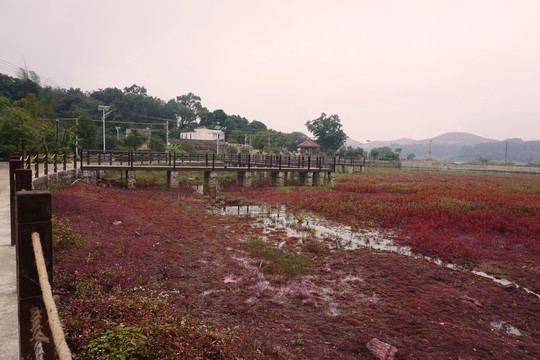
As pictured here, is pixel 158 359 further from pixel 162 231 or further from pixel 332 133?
pixel 332 133

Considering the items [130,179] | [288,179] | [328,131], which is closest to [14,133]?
[130,179]

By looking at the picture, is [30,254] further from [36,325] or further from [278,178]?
[278,178]

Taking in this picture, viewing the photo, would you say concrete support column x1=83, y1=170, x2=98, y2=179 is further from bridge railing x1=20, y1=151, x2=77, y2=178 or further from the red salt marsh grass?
the red salt marsh grass

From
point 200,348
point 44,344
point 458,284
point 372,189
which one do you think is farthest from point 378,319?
point 372,189

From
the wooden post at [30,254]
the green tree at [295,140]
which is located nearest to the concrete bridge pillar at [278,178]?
the wooden post at [30,254]

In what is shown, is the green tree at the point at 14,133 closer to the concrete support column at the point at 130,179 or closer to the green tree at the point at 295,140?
the concrete support column at the point at 130,179

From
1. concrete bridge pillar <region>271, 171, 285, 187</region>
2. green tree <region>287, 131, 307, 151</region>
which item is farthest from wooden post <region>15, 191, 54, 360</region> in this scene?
green tree <region>287, 131, 307, 151</region>

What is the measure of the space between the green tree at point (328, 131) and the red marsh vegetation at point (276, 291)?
81.1 metres

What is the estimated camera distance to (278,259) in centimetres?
915

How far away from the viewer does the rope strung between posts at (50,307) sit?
1539mm

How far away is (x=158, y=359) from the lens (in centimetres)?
351

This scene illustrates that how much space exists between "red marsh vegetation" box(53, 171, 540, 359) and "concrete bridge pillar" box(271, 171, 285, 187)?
1621cm

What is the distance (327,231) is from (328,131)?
3338 inches

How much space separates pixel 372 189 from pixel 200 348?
73.4 ft
